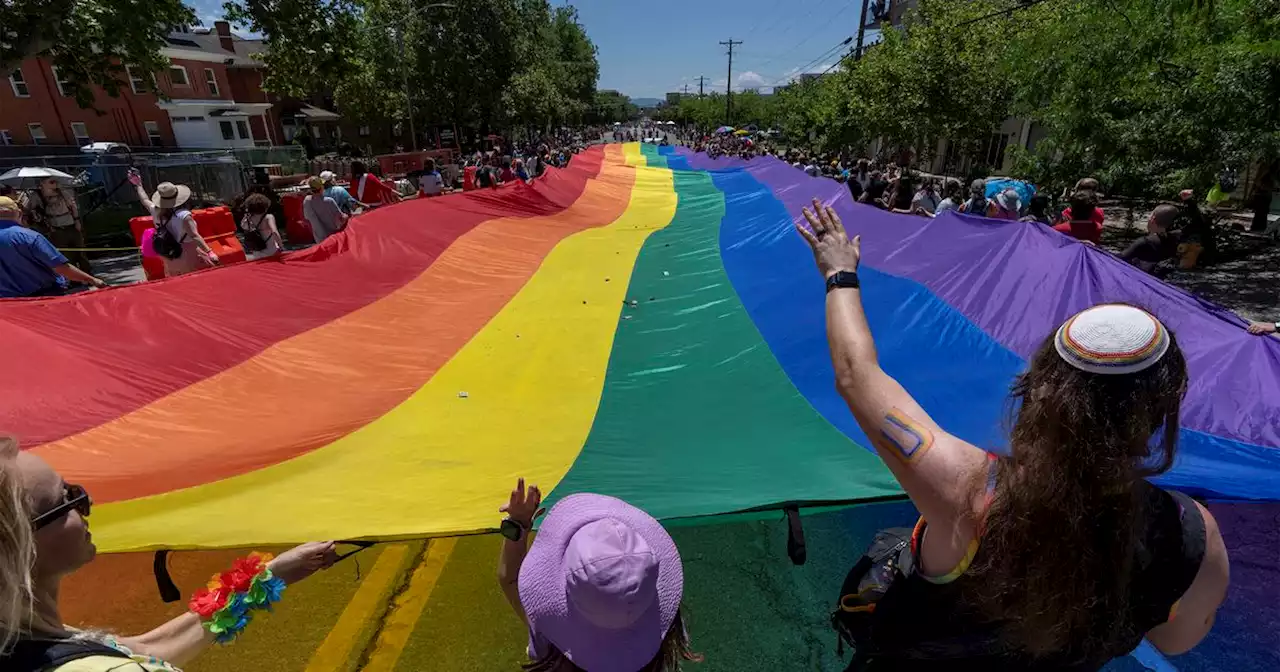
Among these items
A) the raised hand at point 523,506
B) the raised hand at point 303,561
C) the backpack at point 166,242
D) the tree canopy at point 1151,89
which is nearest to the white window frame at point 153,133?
the backpack at point 166,242

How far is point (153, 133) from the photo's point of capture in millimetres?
32750

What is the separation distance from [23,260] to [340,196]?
460cm

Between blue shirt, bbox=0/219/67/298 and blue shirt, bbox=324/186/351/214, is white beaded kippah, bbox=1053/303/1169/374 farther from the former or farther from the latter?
blue shirt, bbox=324/186/351/214

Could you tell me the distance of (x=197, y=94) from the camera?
36500 millimetres

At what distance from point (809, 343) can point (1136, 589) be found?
2.75 m

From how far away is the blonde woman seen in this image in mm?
1091

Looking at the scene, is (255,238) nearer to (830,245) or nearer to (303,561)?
(303,561)

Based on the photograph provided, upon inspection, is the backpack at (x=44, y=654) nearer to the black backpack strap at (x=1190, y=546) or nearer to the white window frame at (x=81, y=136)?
the black backpack strap at (x=1190, y=546)

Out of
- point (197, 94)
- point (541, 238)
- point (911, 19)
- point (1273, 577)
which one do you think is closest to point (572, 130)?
point (197, 94)

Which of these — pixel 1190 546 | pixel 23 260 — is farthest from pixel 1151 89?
pixel 23 260

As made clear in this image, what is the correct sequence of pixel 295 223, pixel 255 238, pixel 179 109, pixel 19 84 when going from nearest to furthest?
1. pixel 255 238
2. pixel 295 223
3. pixel 19 84
4. pixel 179 109

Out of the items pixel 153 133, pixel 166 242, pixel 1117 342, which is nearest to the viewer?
pixel 1117 342

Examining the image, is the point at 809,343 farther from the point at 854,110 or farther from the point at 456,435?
the point at 854,110

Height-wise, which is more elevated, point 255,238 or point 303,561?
point 255,238
